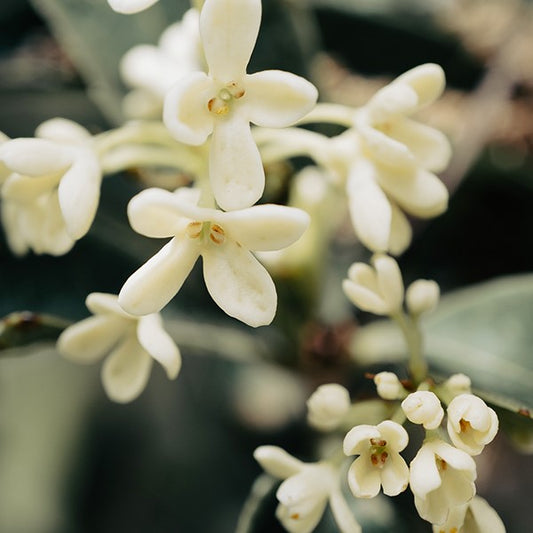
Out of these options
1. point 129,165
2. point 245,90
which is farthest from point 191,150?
point 245,90

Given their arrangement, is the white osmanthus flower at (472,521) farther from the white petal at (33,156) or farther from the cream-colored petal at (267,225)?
the white petal at (33,156)

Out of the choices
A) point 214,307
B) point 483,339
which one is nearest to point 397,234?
point 483,339

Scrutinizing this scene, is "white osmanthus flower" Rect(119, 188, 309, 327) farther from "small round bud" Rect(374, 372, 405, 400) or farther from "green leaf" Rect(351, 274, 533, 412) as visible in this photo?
"green leaf" Rect(351, 274, 533, 412)

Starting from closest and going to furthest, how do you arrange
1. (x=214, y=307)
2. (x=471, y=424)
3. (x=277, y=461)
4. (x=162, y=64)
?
(x=471, y=424)
(x=277, y=461)
(x=162, y=64)
(x=214, y=307)

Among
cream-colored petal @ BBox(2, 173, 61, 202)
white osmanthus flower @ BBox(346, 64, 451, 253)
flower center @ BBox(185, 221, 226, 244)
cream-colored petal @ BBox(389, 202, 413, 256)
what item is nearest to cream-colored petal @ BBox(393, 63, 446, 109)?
white osmanthus flower @ BBox(346, 64, 451, 253)

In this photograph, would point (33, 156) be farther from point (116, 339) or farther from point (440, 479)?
point (440, 479)

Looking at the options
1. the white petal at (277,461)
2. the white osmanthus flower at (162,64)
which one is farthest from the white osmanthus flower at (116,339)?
the white osmanthus flower at (162,64)
